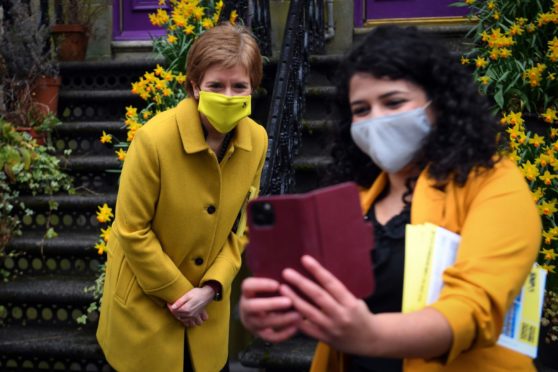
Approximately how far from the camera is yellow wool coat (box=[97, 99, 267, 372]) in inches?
111

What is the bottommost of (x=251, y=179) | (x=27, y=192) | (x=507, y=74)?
(x=27, y=192)

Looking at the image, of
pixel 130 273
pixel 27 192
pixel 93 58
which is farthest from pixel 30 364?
pixel 93 58

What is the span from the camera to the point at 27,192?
5.50 meters

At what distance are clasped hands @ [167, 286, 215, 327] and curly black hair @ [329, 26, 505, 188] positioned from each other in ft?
4.60

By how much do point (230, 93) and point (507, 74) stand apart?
227cm

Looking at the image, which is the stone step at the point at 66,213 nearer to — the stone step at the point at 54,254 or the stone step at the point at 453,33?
the stone step at the point at 54,254

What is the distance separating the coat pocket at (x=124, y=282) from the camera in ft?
9.71

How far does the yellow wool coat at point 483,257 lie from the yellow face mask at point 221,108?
135 centimetres

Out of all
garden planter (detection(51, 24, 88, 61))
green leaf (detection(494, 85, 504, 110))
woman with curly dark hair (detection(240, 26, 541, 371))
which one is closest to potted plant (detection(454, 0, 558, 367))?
green leaf (detection(494, 85, 504, 110))

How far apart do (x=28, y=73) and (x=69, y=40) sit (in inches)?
29.6

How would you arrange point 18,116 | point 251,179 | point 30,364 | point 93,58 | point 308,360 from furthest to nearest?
1. point 93,58
2. point 18,116
3. point 30,364
4. point 308,360
5. point 251,179

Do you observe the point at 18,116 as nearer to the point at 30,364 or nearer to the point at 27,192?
the point at 27,192

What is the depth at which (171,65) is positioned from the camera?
16.2ft

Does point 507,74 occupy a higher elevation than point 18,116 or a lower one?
higher
